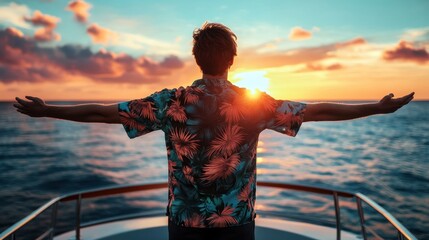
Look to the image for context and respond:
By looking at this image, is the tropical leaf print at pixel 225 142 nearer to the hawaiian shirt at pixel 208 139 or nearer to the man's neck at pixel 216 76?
the hawaiian shirt at pixel 208 139

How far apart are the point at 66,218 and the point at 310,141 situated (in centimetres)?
3915

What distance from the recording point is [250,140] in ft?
4.84

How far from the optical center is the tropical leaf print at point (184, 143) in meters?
1.42

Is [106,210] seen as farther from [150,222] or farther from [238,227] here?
[238,227]

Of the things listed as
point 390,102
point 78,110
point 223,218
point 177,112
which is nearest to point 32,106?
point 78,110

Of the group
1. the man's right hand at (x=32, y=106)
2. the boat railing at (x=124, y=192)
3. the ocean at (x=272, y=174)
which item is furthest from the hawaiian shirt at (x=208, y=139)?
the ocean at (x=272, y=174)

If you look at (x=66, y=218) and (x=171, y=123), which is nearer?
(x=171, y=123)

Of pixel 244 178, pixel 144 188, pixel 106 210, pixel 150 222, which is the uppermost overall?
pixel 244 178

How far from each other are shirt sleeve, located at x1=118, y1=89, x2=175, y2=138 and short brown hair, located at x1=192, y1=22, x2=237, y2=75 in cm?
20

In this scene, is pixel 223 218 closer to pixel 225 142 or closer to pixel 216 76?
pixel 225 142

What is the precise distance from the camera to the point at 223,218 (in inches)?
57.2

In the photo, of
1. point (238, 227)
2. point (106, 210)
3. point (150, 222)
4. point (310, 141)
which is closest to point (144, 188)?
point (150, 222)

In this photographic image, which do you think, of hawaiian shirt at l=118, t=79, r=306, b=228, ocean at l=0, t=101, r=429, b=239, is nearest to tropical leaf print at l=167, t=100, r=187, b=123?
hawaiian shirt at l=118, t=79, r=306, b=228

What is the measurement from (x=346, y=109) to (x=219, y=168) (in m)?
0.58
